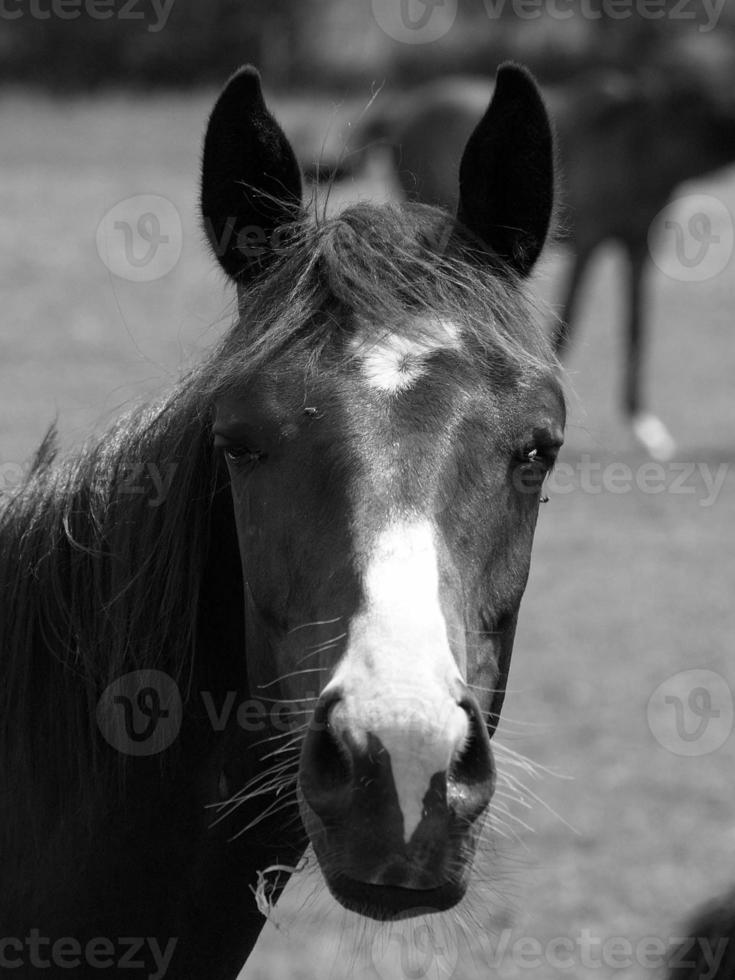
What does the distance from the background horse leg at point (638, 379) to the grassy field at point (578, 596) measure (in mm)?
154

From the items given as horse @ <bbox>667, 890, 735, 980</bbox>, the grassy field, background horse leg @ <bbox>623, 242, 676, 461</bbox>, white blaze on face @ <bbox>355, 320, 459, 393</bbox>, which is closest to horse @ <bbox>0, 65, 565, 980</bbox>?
white blaze on face @ <bbox>355, 320, 459, 393</bbox>

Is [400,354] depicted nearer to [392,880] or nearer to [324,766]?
[324,766]

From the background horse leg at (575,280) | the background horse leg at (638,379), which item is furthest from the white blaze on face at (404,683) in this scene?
the background horse leg at (575,280)

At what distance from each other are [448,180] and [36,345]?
15.5 feet

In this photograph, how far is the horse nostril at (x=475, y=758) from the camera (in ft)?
5.08

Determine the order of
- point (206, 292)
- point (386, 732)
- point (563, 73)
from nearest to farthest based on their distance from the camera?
point (386, 732)
point (206, 292)
point (563, 73)

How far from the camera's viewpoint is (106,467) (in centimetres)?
209

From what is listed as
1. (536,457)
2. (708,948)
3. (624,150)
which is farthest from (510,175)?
(624,150)

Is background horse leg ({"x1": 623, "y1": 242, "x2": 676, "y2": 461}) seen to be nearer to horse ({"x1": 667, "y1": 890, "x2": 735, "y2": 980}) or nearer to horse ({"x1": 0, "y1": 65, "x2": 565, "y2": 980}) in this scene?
horse ({"x1": 667, "y1": 890, "x2": 735, "y2": 980})

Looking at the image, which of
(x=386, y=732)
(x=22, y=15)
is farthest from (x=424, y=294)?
(x=22, y=15)

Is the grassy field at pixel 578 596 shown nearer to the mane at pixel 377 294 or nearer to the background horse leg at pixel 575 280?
the mane at pixel 377 294

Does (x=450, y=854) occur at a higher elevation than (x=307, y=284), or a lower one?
lower

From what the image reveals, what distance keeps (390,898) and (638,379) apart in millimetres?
9116

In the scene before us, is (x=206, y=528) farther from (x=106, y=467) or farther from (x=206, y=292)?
(x=206, y=292)
